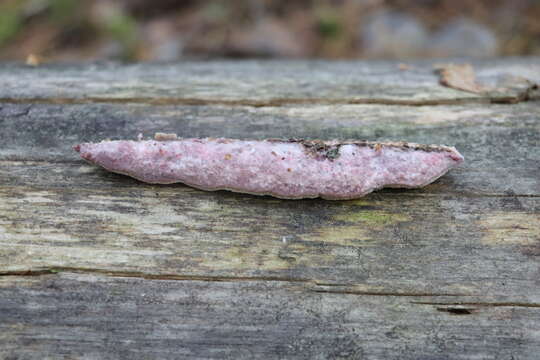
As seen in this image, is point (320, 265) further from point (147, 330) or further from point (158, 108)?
point (158, 108)

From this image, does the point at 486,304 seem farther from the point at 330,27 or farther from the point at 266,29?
the point at 266,29

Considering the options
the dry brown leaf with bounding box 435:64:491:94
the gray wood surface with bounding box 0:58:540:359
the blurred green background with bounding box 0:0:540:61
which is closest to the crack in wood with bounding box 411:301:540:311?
the gray wood surface with bounding box 0:58:540:359

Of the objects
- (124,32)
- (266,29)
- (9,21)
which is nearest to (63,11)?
(9,21)

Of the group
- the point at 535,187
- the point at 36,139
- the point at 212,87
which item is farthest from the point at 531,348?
the point at 36,139

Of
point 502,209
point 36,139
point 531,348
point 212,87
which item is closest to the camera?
point 531,348

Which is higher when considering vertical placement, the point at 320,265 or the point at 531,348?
the point at 320,265

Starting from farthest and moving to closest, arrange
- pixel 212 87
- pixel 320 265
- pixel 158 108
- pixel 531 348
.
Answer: pixel 212 87
pixel 158 108
pixel 320 265
pixel 531 348
